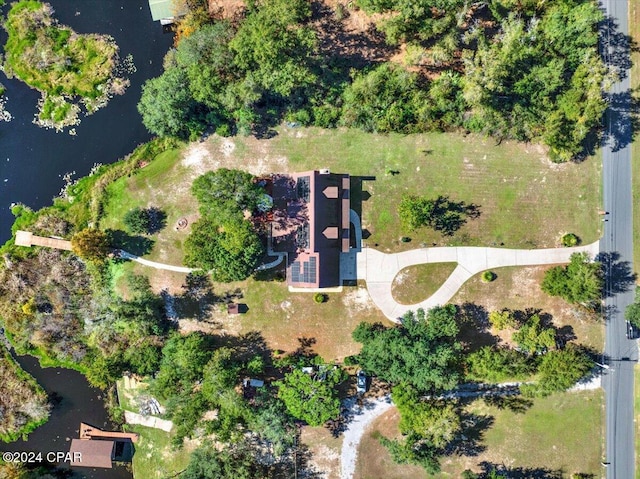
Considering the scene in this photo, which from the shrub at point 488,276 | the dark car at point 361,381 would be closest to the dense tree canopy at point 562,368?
the shrub at point 488,276

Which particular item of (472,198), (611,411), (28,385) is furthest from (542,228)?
(28,385)

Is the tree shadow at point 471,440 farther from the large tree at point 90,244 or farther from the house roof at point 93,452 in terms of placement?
the large tree at point 90,244

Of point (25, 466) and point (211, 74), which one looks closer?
point (211, 74)

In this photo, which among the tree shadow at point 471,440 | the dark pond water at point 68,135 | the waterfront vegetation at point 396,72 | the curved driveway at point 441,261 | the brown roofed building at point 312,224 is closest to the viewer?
the waterfront vegetation at point 396,72

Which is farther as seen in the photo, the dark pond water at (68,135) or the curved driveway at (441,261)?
the dark pond water at (68,135)

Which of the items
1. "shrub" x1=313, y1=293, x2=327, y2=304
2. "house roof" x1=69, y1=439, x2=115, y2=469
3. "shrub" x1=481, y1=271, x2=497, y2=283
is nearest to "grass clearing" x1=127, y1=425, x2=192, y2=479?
"house roof" x1=69, y1=439, x2=115, y2=469

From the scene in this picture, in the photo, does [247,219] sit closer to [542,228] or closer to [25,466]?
[542,228]
